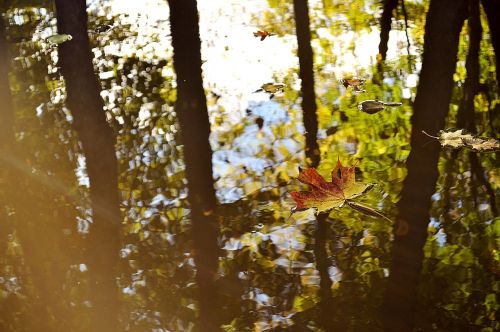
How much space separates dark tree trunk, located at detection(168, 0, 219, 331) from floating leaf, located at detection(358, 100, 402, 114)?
0.93 m

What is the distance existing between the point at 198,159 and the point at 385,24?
108 inches

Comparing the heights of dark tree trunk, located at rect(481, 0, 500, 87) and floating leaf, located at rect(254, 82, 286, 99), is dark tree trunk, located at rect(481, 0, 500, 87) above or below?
above

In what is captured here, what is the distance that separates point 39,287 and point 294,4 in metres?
4.08

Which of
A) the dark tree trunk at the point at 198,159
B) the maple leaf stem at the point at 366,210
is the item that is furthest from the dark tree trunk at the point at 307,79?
the dark tree trunk at the point at 198,159

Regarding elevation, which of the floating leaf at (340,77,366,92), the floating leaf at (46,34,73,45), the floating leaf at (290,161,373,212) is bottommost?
the floating leaf at (290,161,373,212)

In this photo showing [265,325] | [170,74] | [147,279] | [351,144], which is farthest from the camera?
[170,74]

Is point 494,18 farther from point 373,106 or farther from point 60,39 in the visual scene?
point 60,39

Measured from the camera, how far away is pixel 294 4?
17.9ft

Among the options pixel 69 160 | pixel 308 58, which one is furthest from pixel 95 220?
pixel 308 58

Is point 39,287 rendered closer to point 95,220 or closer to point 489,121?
point 95,220

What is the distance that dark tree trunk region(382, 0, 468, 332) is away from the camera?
6.31 feet

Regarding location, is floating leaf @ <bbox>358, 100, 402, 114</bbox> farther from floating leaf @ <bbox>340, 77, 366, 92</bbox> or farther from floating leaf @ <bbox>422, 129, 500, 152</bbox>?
floating leaf @ <bbox>422, 129, 500, 152</bbox>

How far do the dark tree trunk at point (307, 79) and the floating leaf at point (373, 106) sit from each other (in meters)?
0.29

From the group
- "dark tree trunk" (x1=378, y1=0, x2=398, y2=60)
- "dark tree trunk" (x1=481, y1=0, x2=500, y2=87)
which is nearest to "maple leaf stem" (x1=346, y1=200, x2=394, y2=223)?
"dark tree trunk" (x1=378, y1=0, x2=398, y2=60)
